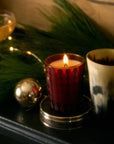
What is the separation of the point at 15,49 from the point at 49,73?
19 cm

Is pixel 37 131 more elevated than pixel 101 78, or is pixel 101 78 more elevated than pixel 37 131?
pixel 101 78

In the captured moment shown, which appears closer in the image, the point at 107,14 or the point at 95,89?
the point at 95,89

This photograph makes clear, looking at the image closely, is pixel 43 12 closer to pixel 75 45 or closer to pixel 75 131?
pixel 75 45

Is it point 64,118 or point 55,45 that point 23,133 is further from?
point 55,45

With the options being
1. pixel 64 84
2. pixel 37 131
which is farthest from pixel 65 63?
pixel 37 131

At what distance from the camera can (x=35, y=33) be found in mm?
707

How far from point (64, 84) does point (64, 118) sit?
0.23 ft

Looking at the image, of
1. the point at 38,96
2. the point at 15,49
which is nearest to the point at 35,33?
the point at 15,49

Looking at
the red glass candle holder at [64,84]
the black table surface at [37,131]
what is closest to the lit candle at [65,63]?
the red glass candle holder at [64,84]

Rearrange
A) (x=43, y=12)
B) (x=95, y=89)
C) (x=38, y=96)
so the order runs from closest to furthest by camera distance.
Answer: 1. (x=95, y=89)
2. (x=38, y=96)
3. (x=43, y=12)

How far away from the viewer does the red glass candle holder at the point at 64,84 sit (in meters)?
0.52

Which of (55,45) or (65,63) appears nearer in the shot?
(65,63)

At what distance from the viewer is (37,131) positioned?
1.81ft

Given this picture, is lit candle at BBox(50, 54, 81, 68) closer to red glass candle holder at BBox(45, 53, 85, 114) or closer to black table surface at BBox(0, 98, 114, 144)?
red glass candle holder at BBox(45, 53, 85, 114)
